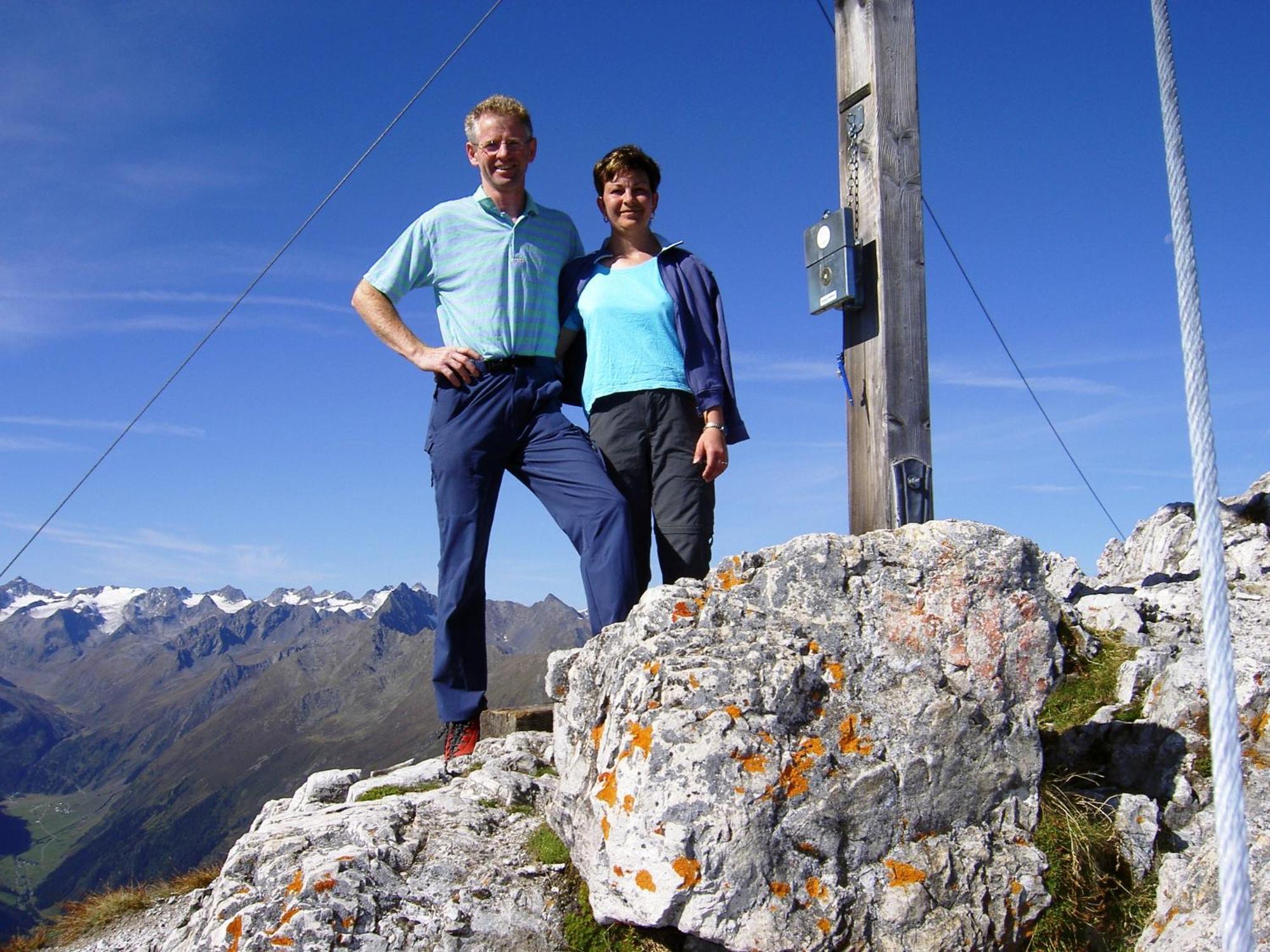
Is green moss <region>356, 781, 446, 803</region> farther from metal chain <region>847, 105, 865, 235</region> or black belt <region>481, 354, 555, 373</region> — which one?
metal chain <region>847, 105, 865, 235</region>

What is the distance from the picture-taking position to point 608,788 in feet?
15.4

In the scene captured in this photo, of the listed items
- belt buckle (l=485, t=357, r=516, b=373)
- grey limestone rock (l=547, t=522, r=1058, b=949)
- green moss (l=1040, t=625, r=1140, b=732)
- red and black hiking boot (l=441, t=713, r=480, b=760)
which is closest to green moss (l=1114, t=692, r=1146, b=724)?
green moss (l=1040, t=625, r=1140, b=732)

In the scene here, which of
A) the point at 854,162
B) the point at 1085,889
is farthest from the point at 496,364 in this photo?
the point at 1085,889

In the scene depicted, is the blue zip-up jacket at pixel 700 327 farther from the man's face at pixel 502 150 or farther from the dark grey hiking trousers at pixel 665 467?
the man's face at pixel 502 150

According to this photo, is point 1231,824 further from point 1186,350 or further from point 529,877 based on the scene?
point 529,877

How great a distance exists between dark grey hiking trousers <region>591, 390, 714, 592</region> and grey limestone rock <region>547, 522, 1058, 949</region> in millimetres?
1113

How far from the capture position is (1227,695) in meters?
2.85

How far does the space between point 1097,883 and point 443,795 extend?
3.78 meters

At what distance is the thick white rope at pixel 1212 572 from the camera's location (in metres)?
2.81

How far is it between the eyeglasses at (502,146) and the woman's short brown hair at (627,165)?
0.58 m

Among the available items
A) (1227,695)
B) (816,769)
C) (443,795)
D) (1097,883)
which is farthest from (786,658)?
(443,795)

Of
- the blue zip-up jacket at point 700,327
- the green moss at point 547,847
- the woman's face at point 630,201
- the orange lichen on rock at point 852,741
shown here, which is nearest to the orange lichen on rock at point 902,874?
the orange lichen on rock at point 852,741

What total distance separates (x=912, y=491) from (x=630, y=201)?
2754 mm

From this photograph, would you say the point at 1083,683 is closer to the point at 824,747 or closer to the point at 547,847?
the point at 824,747
